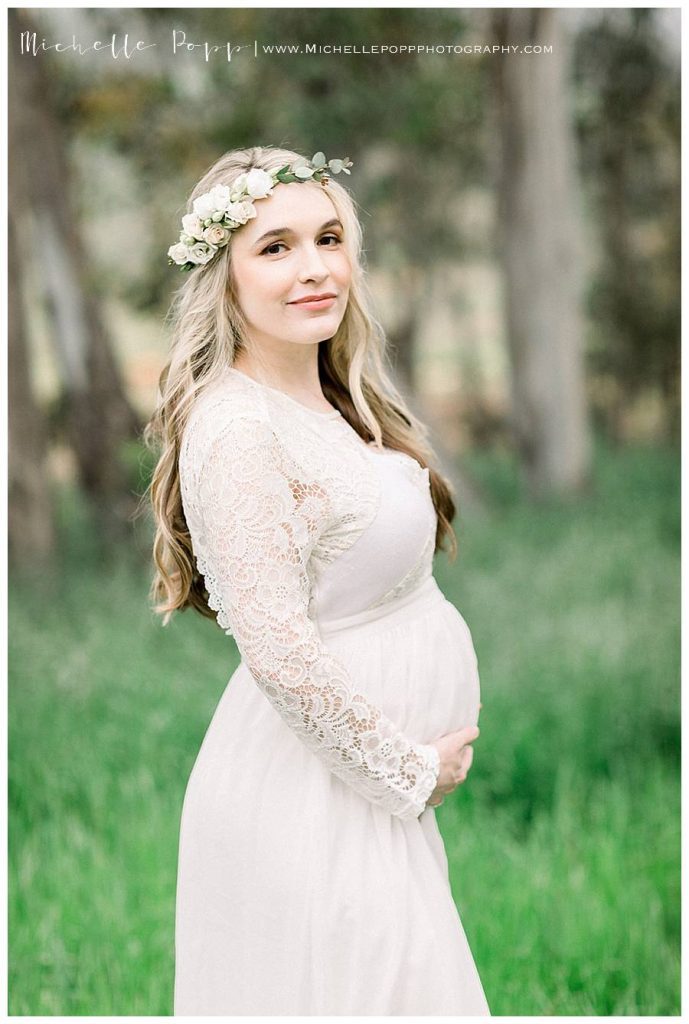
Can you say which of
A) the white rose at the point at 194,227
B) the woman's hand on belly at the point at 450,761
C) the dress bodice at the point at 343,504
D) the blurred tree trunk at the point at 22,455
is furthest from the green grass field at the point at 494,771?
the white rose at the point at 194,227

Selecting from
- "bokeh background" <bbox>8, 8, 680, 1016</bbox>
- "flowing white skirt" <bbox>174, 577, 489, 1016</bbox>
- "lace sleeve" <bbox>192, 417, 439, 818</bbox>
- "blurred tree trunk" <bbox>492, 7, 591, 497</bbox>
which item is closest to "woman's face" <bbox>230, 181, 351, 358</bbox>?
"lace sleeve" <bbox>192, 417, 439, 818</bbox>

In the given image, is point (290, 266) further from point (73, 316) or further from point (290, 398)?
point (73, 316)

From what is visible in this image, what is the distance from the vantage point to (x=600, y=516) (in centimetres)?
660

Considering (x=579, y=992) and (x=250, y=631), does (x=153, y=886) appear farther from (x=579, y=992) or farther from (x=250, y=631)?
(x=250, y=631)

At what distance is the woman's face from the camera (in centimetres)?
179

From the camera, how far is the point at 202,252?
1872 mm

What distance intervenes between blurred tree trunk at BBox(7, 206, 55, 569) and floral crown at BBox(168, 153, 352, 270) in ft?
15.7

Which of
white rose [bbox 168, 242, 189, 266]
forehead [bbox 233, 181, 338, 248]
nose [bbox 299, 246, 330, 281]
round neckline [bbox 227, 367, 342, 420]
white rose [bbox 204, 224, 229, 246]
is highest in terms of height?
forehead [bbox 233, 181, 338, 248]

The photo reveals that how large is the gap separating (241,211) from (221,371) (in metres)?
0.27

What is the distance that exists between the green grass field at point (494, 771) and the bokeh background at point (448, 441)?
0.01 meters

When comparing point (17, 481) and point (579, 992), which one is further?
point (17, 481)

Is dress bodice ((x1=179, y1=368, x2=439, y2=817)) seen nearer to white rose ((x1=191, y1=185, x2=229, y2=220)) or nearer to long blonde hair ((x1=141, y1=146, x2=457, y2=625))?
long blonde hair ((x1=141, y1=146, x2=457, y2=625))

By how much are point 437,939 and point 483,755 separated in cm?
236

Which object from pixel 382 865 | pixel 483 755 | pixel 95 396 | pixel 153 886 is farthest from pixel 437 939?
pixel 95 396
